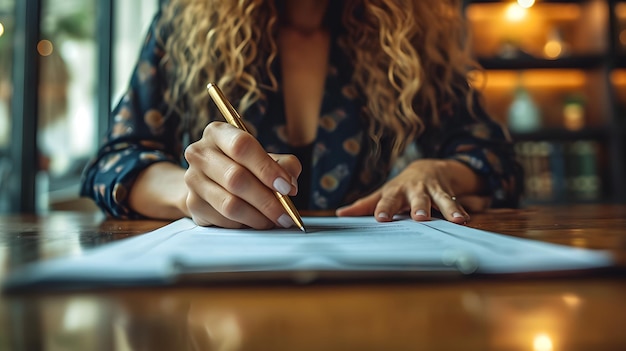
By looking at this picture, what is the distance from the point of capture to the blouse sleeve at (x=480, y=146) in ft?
2.76

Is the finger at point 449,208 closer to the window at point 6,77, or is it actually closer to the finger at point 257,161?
the finger at point 257,161

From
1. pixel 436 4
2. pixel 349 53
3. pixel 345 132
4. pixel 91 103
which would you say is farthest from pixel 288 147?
pixel 91 103

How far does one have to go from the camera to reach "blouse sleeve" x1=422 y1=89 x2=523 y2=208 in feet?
2.76

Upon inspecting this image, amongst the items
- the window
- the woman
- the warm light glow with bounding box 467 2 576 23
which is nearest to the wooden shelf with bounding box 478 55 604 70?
the warm light glow with bounding box 467 2 576 23

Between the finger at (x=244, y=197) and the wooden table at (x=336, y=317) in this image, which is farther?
the finger at (x=244, y=197)

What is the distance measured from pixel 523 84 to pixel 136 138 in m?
2.23

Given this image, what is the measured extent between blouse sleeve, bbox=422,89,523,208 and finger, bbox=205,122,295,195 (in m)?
0.50

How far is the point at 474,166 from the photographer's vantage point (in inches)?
32.9

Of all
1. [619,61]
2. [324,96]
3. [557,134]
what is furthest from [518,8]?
[324,96]

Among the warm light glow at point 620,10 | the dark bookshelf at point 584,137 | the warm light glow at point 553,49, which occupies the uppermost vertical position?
the warm light glow at point 620,10

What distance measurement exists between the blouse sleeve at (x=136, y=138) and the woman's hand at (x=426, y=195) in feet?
1.07

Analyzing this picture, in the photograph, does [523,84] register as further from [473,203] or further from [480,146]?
[473,203]

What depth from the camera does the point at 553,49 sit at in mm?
2559

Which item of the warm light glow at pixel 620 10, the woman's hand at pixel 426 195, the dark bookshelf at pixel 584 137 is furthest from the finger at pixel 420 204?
the warm light glow at pixel 620 10
